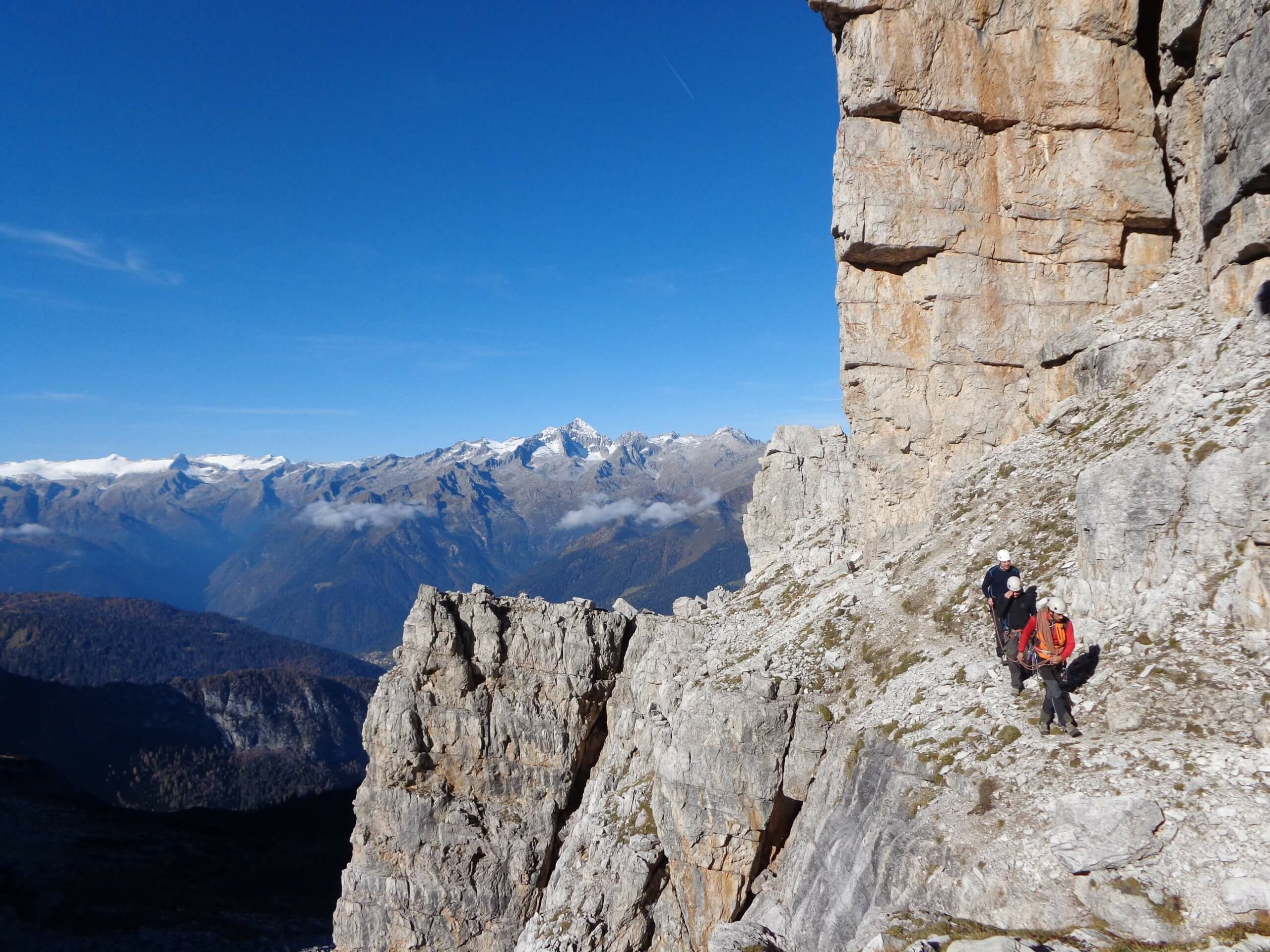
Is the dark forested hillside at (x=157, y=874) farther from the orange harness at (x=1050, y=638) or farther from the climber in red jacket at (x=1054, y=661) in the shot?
the orange harness at (x=1050, y=638)

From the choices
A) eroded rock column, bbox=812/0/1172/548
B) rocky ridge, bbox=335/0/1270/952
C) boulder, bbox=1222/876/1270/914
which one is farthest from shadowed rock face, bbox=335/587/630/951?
boulder, bbox=1222/876/1270/914

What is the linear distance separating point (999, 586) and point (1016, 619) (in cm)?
206

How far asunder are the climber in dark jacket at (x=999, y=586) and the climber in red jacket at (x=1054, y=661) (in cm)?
296

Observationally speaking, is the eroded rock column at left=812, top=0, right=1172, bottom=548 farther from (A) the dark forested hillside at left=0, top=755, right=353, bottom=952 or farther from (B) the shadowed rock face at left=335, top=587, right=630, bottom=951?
(A) the dark forested hillside at left=0, top=755, right=353, bottom=952

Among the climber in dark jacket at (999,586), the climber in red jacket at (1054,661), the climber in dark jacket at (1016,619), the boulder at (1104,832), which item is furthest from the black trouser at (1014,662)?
the boulder at (1104,832)

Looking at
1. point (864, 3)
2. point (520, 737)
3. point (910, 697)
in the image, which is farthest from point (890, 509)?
point (520, 737)

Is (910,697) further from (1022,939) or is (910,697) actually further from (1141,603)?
(1022,939)

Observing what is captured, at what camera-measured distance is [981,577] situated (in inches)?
1093

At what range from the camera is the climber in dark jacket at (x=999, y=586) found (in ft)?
72.7

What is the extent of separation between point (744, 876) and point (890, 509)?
64.1 feet

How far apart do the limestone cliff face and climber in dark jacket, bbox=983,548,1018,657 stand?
13892 millimetres

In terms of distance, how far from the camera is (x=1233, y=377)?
22.2 metres

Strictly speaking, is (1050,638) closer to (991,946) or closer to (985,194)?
(991,946)

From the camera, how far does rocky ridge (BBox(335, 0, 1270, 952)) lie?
55.3 ft
